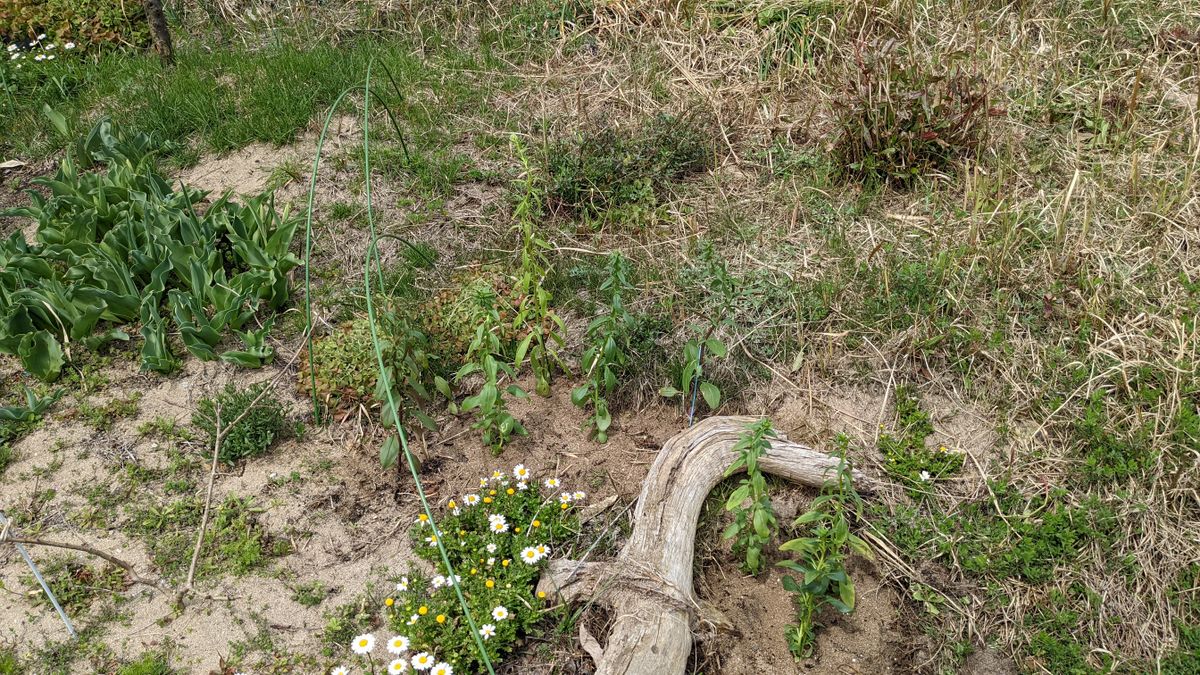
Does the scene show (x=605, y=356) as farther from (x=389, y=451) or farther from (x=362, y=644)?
(x=362, y=644)

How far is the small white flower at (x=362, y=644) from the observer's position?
3260 millimetres

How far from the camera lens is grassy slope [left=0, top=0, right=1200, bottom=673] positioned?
11.6 ft

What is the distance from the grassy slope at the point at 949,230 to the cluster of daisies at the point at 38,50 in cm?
35

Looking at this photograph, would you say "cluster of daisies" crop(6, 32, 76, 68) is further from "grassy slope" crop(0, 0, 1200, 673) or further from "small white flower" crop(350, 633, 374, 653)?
"small white flower" crop(350, 633, 374, 653)

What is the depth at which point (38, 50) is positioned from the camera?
6625mm

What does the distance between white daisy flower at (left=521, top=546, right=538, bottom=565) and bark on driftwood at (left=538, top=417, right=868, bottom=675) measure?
92 millimetres

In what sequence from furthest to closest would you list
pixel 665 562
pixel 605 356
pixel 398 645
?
1. pixel 605 356
2. pixel 665 562
3. pixel 398 645

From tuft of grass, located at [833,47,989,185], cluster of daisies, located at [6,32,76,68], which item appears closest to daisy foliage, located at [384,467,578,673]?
tuft of grass, located at [833,47,989,185]

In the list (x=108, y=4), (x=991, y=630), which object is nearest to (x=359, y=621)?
(x=991, y=630)

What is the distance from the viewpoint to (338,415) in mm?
4188

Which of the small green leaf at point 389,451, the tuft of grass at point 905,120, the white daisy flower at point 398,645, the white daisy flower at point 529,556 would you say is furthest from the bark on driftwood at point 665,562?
the tuft of grass at point 905,120

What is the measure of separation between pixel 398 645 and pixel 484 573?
424 millimetres

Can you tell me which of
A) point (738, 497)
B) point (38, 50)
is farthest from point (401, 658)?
point (38, 50)

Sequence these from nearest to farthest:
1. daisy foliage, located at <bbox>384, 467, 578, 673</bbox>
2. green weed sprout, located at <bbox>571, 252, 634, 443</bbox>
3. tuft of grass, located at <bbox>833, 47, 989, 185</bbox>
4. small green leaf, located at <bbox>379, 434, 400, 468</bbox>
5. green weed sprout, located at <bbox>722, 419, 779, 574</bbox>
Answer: daisy foliage, located at <bbox>384, 467, 578, 673</bbox> < green weed sprout, located at <bbox>722, 419, 779, 574</bbox> < small green leaf, located at <bbox>379, 434, 400, 468</bbox> < green weed sprout, located at <bbox>571, 252, 634, 443</bbox> < tuft of grass, located at <bbox>833, 47, 989, 185</bbox>
